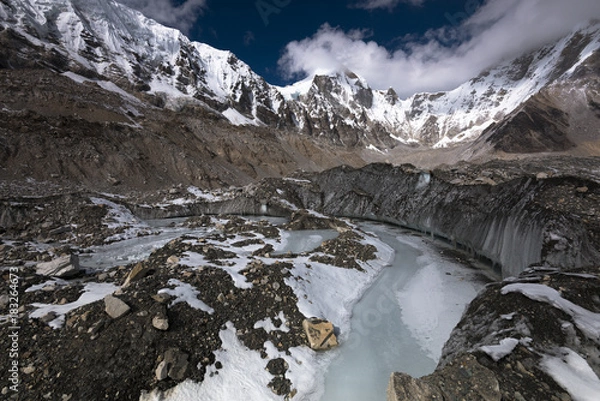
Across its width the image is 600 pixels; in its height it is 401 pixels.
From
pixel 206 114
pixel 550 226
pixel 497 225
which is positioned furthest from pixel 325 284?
pixel 206 114

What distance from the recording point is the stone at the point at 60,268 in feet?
32.6

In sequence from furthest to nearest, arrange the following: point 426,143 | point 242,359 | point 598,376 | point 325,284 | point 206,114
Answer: point 426,143 < point 206,114 < point 325,284 < point 242,359 < point 598,376

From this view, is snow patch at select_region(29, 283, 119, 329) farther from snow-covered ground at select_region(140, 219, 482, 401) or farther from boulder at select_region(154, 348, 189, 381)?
snow-covered ground at select_region(140, 219, 482, 401)

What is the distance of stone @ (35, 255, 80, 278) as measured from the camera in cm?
993

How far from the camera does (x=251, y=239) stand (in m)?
18.5

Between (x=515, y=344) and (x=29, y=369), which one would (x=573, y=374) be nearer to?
(x=515, y=344)

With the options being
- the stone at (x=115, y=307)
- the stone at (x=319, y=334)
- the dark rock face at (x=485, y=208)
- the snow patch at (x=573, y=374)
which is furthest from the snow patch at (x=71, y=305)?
the dark rock face at (x=485, y=208)

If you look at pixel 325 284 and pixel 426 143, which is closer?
pixel 325 284

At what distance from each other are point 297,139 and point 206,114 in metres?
30.0

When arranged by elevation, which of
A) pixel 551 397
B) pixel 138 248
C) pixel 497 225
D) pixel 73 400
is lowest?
pixel 138 248

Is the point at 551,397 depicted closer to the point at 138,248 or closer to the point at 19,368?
the point at 19,368

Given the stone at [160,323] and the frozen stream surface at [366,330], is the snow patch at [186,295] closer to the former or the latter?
the stone at [160,323]

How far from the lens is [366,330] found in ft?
29.6

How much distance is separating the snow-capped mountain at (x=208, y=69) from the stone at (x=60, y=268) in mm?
66012
